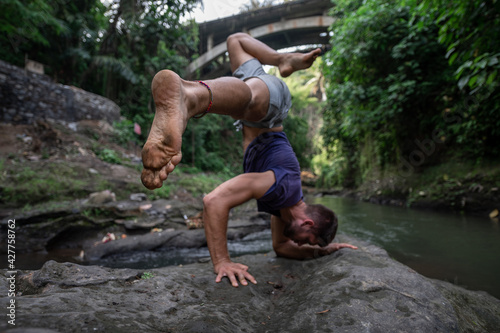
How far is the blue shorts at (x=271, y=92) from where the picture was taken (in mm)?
1631

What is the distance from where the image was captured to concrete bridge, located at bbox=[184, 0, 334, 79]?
10742 mm

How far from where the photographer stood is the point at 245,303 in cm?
129

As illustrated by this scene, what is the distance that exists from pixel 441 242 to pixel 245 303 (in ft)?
8.83

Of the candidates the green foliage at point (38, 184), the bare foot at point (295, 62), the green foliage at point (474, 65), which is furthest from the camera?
the green foliage at point (38, 184)

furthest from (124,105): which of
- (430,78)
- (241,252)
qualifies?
(430,78)

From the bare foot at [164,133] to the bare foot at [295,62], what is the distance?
4.23 feet

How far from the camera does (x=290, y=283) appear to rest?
1698 mm

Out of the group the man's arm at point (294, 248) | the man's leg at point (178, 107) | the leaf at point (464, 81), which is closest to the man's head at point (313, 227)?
the man's arm at point (294, 248)

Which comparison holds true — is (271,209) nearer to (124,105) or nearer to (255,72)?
(255,72)

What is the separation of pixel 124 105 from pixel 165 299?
11.0 meters

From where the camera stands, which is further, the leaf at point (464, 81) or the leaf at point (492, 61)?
the leaf at point (464, 81)

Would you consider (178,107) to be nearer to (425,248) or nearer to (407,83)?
(425,248)

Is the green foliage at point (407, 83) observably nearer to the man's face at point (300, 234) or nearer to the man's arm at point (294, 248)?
the man's arm at point (294, 248)

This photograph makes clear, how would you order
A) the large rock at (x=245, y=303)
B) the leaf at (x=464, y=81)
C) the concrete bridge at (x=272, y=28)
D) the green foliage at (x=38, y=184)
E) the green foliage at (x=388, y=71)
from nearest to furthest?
1. the large rock at (x=245, y=303)
2. the leaf at (x=464, y=81)
3. the green foliage at (x=38, y=184)
4. the green foliage at (x=388, y=71)
5. the concrete bridge at (x=272, y=28)
